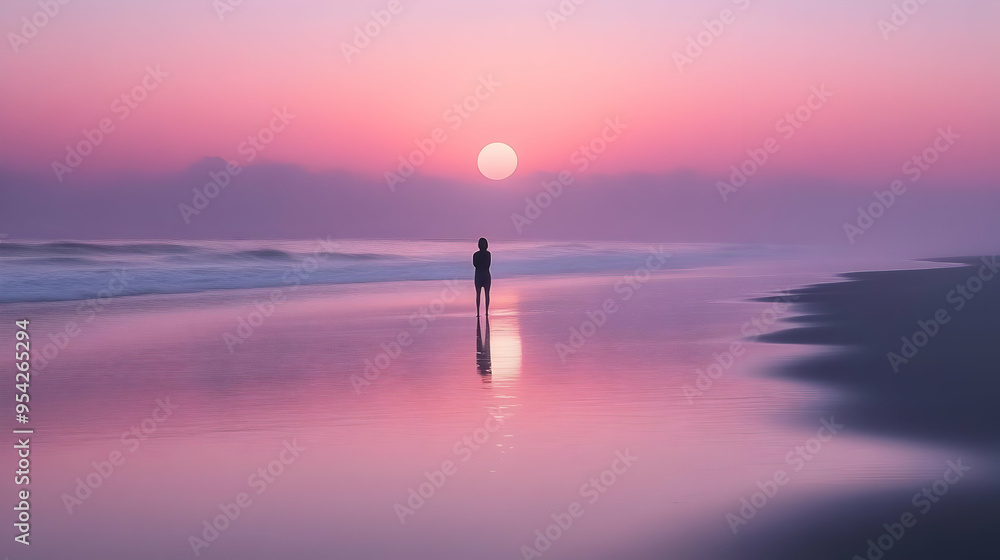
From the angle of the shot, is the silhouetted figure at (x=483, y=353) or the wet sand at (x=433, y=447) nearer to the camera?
the wet sand at (x=433, y=447)

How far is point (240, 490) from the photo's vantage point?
678cm

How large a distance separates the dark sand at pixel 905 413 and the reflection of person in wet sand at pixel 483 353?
12.9 feet

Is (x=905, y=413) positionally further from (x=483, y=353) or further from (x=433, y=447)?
(x=483, y=353)

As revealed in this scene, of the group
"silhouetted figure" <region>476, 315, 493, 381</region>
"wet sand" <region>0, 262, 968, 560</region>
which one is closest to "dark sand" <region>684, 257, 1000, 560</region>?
"wet sand" <region>0, 262, 968, 560</region>

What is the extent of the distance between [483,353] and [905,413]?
261 inches

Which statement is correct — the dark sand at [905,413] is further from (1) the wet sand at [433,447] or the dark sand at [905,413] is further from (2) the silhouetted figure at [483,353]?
(2) the silhouetted figure at [483,353]

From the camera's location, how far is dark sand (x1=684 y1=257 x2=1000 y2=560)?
559 centimetres

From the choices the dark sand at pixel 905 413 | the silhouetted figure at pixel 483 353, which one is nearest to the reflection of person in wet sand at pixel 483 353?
the silhouetted figure at pixel 483 353

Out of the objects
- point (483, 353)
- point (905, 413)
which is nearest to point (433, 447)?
point (905, 413)

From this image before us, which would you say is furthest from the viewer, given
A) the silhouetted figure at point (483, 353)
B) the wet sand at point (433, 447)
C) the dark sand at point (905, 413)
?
the silhouetted figure at point (483, 353)

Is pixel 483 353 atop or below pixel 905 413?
atop

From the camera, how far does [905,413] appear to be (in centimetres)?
954

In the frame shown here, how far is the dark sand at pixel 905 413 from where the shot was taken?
18.3 ft

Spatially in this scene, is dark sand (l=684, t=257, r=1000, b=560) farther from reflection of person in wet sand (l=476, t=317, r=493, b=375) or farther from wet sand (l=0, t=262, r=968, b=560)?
reflection of person in wet sand (l=476, t=317, r=493, b=375)
